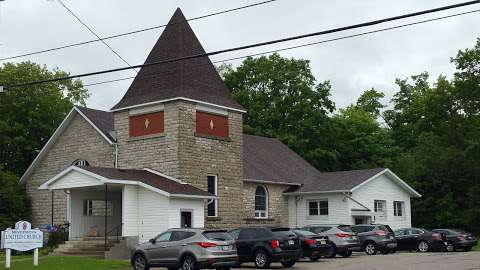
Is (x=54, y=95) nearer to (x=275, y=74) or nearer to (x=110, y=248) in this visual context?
(x=275, y=74)

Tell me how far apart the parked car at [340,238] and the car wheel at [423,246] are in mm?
5191

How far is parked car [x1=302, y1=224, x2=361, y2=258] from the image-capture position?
31.4 m

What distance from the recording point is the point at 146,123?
36156 mm

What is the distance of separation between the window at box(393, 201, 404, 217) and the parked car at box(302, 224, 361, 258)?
44.6 ft

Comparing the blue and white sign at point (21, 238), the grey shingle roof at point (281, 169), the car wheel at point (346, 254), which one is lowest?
the car wheel at point (346, 254)

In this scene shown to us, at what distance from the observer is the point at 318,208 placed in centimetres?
4256

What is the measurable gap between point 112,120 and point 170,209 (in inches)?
461

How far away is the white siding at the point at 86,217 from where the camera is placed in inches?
1377

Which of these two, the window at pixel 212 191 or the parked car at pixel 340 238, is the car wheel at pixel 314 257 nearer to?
the parked car at pixel 340 238

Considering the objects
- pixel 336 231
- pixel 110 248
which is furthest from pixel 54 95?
pixel 336 231

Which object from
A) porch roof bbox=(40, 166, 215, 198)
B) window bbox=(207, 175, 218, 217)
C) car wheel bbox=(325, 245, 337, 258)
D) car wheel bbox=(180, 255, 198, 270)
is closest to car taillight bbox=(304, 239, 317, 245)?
car wheel bbox=(325, 245, 337, 258)

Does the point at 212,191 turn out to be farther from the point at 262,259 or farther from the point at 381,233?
the point at 262,259

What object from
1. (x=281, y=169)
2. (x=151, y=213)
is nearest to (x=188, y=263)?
(x=151, y=213)

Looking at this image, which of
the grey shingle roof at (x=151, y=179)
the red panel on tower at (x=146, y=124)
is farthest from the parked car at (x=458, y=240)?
the red panel on tower at (x=146, y=124)
